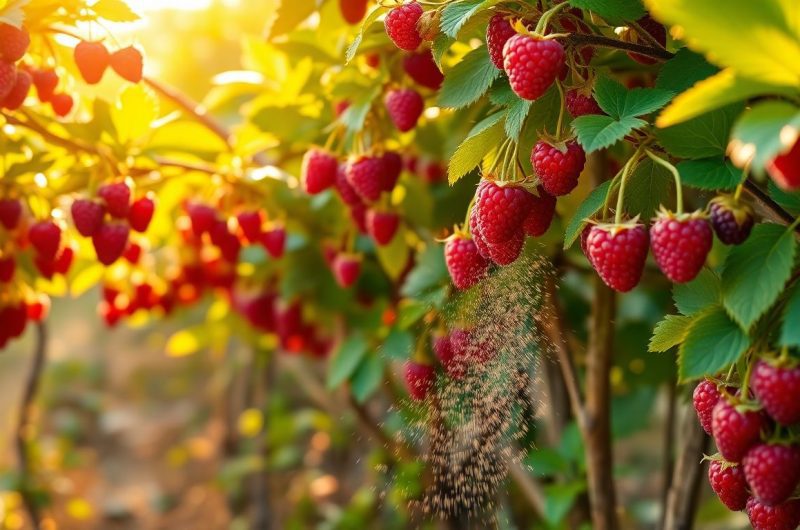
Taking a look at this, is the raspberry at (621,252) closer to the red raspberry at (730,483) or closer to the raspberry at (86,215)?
the red raspberry at (730,483)

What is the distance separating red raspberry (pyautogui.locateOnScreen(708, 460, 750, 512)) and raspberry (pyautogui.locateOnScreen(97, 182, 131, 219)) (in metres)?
0.83

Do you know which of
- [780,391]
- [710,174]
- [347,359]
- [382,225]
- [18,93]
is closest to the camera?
[780,391]

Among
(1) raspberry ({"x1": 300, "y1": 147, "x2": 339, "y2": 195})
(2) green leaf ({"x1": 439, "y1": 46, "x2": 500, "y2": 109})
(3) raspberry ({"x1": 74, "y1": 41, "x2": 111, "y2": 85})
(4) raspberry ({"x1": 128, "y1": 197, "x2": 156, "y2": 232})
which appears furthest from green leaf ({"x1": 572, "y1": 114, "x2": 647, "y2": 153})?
(4) raspberry ({"x1": 128, "y1": 197, "x2": 156, "y2": 232})

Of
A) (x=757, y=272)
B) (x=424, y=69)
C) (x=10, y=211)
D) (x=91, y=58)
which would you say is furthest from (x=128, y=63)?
(x=757, y=272)

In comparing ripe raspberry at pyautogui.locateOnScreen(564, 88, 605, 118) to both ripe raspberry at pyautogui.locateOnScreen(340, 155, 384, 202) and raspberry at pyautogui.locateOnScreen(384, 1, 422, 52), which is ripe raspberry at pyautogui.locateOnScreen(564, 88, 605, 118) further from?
ripe raspberry at pyautogui.locateOnScreen(340, 155, 384, 202)

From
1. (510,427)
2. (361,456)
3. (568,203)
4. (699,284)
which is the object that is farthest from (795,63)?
(361,456)

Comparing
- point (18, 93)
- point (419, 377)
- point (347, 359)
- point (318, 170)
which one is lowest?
point (347, 359)

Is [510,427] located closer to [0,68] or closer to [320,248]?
[320,248]

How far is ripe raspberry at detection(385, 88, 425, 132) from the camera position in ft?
3.62

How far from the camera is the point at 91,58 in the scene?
42.8 inches

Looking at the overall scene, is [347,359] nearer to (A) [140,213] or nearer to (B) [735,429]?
(A) [140,213]

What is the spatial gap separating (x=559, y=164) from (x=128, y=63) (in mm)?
628

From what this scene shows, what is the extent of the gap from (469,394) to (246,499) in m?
2.38

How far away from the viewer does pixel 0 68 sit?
95cm
